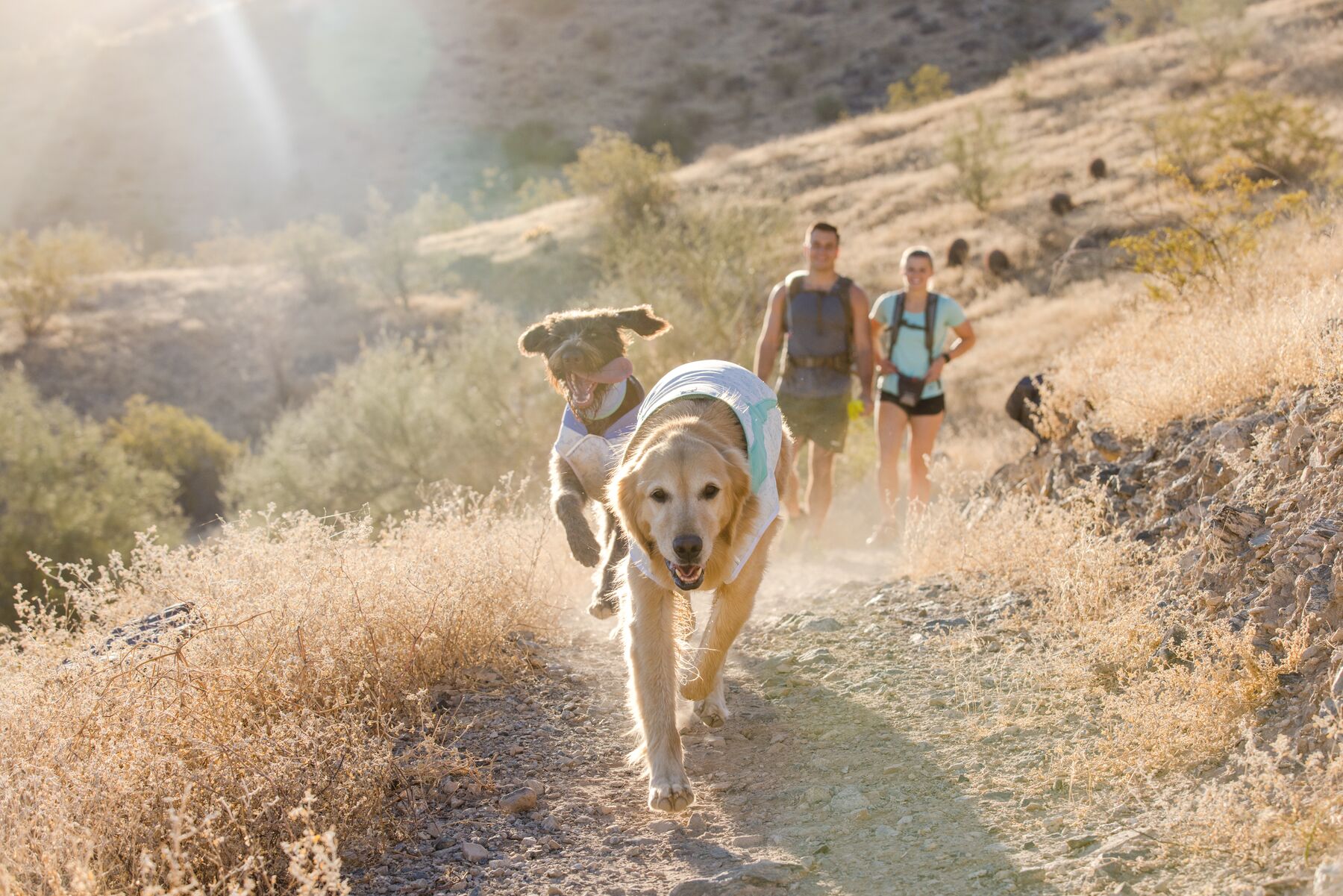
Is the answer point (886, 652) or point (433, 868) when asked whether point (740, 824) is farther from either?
point (886, 652)

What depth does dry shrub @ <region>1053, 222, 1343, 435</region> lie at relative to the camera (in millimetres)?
4895

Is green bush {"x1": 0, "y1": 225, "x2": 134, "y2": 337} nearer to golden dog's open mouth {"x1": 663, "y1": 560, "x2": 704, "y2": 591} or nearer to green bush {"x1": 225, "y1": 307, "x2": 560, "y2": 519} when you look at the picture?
green bush {"x1": 225, "y1": 307, "x2": 560, "y2": 519}

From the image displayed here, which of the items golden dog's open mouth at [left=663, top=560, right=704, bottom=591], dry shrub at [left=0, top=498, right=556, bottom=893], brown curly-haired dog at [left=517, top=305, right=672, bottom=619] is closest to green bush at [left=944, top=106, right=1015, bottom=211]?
brown curly-haired dog at [left=517, top=305, right=672, bottom=619]

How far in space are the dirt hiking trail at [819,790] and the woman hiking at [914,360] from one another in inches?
95.1

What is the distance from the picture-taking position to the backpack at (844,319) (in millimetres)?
7477

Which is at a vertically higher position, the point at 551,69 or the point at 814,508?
the point at 551,69

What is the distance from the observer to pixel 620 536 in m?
5.18

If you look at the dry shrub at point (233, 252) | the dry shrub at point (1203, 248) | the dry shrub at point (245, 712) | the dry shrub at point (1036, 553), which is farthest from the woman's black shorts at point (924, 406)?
the dry shrub at point (233, 252)

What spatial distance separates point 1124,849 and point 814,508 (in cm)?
519

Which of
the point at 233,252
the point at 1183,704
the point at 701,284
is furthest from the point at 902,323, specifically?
the point at 233,252

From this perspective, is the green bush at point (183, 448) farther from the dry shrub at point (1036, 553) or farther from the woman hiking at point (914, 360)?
the dry shrub at point (1036, 553)

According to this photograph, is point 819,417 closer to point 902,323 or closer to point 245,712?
point 902,323

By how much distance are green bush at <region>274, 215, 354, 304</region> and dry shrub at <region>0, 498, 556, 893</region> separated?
26.0 m

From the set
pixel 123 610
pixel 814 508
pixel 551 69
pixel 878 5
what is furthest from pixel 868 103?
pixel 123 610
